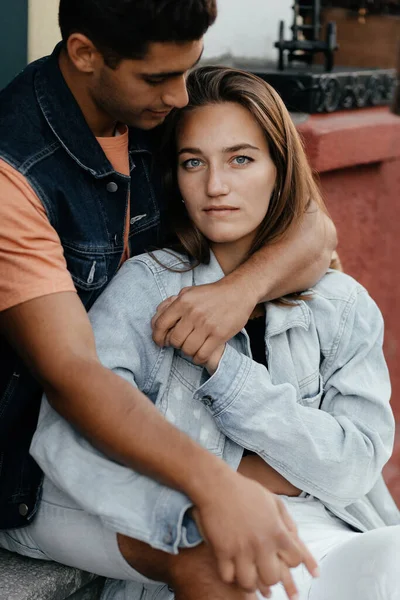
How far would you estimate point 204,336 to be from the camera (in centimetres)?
237

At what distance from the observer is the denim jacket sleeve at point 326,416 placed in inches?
93.8

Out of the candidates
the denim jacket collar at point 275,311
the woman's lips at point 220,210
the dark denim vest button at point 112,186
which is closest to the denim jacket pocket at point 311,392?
the denim jacket collar at point 275,311

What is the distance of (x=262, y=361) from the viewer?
264 cm

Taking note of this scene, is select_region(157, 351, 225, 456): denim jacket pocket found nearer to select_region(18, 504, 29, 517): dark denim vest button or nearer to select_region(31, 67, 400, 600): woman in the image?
select_region(31, 67, 400, 600): woman

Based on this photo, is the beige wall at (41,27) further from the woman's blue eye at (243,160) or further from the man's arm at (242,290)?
the man's arm at (242,290)

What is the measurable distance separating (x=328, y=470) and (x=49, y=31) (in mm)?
1685

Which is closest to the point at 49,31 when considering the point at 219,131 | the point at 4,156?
the point at 219,131

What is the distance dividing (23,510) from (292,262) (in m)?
→ 0.99

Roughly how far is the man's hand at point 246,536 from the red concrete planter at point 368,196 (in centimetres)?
195

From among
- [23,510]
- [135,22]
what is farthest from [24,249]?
[23,510]

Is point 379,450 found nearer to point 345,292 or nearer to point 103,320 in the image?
point 345,292

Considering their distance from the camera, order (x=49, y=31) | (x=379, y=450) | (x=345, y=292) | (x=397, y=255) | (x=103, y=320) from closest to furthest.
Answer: (x=103, y=320)
(x=379, y=450)
(x=345, y=292)
(x=49, y=31)
(x=397, y=255)

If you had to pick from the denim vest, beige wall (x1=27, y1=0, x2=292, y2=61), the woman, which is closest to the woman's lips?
the woman

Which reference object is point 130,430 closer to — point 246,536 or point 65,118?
point 246,536
